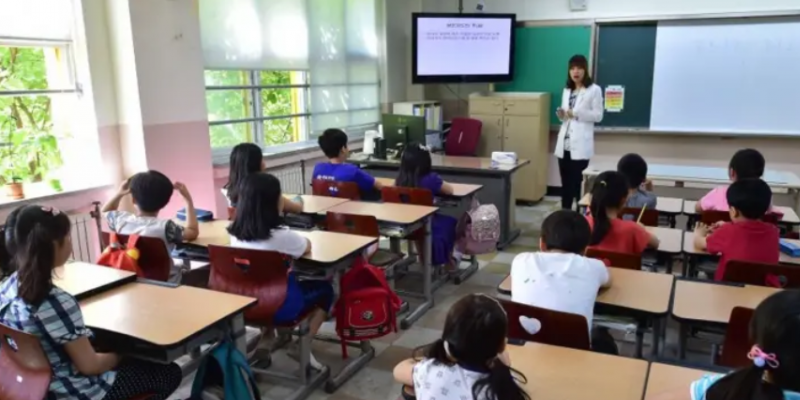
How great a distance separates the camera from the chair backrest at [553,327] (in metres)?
1.77

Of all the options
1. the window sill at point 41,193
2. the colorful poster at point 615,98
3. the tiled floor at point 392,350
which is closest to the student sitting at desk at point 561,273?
the tiled floor at point 392,350

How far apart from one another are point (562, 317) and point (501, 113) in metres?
5.32

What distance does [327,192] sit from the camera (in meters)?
4.24

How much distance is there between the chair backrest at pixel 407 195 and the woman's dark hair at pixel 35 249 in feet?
7.68

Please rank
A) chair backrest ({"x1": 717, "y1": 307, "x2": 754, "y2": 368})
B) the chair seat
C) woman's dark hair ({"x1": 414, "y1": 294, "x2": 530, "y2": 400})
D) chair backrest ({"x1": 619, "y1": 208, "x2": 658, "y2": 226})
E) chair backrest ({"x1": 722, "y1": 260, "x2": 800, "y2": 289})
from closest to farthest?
woman's dark hair ({"x1": 414, "y1": 294, "x2": 530, "y2": 400}) < chair backrest ({"x1": 717, "y1": 307, "x2": 754, "y2": 368}) < chair backrest ({"x1": 722, "y1": 260, "x2": 800, "y2": 289}) < chair backrest ({"x1": 619, "y1": 208, "x2": 658, "y2": 226}) < the chair seat

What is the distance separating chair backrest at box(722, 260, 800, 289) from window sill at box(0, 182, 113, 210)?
3665 mm

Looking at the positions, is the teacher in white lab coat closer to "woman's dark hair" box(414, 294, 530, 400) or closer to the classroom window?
the classroom window

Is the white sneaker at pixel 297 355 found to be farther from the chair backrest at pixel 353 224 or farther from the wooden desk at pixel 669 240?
the wooden desk at pixel 669 240

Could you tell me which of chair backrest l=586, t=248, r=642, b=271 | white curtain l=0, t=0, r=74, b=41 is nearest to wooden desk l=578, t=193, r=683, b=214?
chair backrest l=586, t=248, r=642, b=271

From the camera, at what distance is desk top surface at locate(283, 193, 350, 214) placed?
366cm

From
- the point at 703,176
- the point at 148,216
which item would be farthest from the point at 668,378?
the point at 703,176

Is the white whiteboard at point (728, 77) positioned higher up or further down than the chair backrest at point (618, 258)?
higher up

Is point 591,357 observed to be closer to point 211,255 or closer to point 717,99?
point 211,255

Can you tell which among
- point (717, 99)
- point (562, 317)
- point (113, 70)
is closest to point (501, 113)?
point (717, 99)
